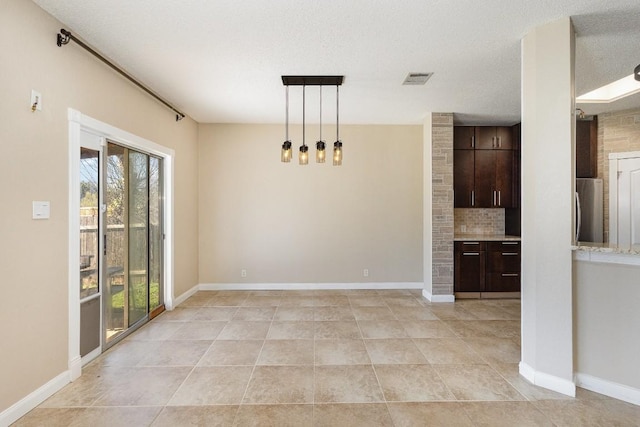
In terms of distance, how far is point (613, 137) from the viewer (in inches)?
188

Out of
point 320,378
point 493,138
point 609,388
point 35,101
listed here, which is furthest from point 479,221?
point 35,101

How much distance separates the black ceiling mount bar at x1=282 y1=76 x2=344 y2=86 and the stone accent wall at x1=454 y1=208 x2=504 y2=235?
3436 millimetres

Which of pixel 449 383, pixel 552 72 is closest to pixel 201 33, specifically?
pixel 552 72

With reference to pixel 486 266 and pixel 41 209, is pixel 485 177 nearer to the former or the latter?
pixel 486 266

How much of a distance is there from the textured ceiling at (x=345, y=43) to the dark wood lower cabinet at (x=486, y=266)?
2.21m

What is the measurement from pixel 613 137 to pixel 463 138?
7.01 ft

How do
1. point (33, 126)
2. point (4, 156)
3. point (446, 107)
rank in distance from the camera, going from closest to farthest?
1. point (4, 156)
2. point (33, 126)
3. point (446, 107)

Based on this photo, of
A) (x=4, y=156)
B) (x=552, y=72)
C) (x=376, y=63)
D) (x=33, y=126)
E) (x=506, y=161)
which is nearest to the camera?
(x=4, y=156)

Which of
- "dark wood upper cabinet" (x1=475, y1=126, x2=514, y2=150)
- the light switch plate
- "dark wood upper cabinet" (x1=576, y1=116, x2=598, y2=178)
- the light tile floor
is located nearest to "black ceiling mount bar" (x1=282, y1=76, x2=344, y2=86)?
the light switch plate

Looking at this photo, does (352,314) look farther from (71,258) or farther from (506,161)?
(506,161)

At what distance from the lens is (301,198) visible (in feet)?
17.9

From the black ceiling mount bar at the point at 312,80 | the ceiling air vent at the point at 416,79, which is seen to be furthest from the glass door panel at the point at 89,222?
the ceiling air vent at the point at 416,79

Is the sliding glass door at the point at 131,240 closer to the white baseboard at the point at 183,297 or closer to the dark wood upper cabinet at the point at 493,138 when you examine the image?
the white baseboard at the point at 183,297

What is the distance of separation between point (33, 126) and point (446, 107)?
4669mm
